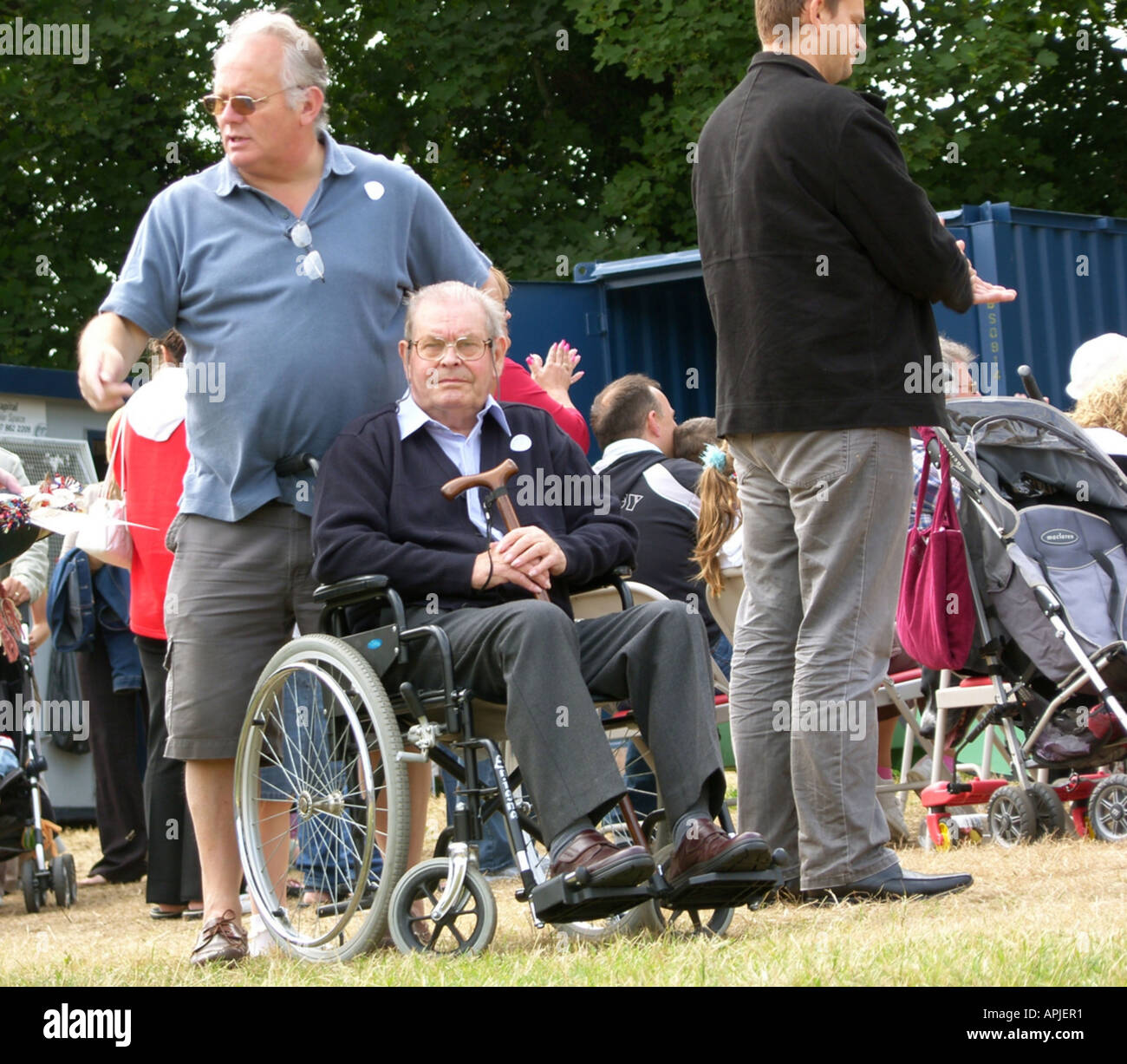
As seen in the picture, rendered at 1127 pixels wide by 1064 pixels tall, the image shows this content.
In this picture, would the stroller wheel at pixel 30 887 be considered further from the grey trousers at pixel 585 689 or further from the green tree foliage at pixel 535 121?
the green tree foliage at pixel 535 121

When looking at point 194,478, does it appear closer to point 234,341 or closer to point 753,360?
point 234,341

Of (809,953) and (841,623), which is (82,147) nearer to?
(841,623)

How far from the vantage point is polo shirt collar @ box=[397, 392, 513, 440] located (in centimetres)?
421

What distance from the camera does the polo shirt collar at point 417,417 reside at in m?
4.21

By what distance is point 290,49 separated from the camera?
427 cm

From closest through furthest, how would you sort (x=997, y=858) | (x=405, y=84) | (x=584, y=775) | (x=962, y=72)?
(x=584, y=775)
(x=997, y=858)
(x=962, y=72)
(x=405, y=84)

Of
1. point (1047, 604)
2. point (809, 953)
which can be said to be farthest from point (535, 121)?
point (809, 953)

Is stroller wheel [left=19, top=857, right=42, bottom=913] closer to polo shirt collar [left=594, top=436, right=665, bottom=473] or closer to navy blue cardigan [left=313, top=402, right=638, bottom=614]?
polo shirt collar [left=594, top=436, right=665, bottom=473]

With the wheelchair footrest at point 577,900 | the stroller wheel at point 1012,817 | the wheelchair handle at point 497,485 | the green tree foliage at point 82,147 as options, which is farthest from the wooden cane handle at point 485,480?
the green tree foliage at point 82,147

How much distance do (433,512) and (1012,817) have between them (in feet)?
9.07

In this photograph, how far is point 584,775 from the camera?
364cm
